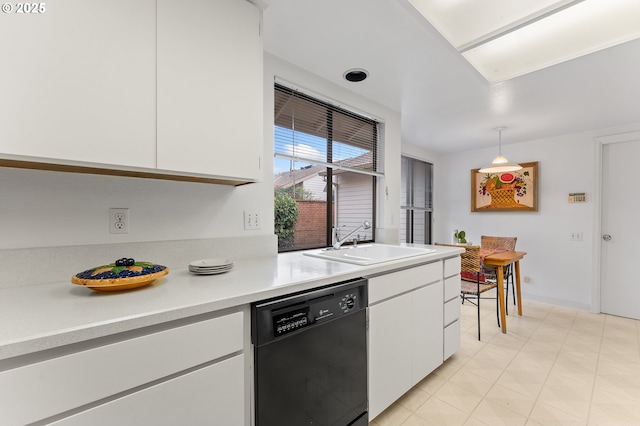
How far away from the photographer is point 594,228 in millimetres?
3334

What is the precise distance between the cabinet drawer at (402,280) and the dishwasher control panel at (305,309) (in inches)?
3.9

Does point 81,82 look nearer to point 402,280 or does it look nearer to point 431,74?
point 402,280

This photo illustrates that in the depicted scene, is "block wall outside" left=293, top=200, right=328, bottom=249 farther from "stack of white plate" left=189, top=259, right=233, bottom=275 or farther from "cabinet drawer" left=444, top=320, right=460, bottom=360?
"cabinet drawer" left=444, top=320, right=460, bottom=360

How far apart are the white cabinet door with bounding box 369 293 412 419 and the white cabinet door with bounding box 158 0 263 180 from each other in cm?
104

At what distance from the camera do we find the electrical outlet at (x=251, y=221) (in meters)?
1.66

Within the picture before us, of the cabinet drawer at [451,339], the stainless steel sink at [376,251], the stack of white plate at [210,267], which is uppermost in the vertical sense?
the stack of white plate at [210,267]

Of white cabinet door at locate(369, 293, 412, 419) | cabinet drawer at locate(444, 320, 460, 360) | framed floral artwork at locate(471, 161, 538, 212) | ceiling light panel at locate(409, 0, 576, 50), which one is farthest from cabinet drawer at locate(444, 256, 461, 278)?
framed floral artwork at locate(471, 161, 538, 212)

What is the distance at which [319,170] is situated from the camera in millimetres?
2287

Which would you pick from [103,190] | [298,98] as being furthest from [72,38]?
[298,98]

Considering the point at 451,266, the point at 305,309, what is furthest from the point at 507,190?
the point at 305,309

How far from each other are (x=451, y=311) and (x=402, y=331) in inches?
29.1

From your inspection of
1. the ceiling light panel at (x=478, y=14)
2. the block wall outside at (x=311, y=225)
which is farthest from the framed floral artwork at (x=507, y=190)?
the block wall outside at (x=311, y=225)

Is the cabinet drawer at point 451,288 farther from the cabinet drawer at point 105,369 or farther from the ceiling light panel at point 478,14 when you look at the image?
the cabinet drawer at point 105,369

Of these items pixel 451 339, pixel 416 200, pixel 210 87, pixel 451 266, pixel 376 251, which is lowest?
pixel 451 339
